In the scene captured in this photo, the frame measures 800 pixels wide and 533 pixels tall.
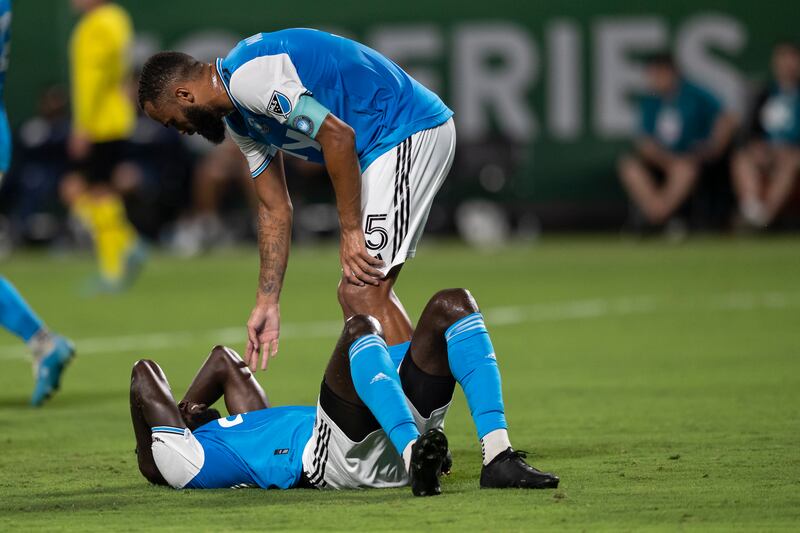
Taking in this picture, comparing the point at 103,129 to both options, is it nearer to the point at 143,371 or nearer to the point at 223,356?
the point at 223,356

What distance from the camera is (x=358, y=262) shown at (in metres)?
5.67

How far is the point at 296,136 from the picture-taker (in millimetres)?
5855

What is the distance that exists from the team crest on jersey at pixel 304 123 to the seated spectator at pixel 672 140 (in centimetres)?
1295

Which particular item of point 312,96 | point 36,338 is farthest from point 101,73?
point 312,96

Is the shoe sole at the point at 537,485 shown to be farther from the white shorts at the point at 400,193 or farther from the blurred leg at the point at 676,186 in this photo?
the blurred leg at the point at 676,186

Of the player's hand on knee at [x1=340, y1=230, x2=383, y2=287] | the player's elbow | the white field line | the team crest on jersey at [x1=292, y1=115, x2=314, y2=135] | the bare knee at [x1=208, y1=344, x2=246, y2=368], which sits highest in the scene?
the team crest on jersey at [x1=292, y1=115, x2=314, y2=135]

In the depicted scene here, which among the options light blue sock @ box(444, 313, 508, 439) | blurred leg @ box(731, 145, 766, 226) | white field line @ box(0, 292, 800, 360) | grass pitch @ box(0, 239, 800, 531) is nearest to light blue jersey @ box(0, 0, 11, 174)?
grass pitch @ box(0, 239, 800, 531)

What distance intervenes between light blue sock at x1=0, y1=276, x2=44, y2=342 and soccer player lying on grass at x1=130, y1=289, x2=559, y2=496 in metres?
2.70

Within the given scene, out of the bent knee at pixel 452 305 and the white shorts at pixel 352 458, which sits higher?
the bent knee at pixel 452 305

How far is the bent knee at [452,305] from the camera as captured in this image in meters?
5.20

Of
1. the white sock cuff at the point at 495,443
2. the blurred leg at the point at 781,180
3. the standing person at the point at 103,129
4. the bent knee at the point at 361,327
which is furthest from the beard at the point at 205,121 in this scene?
the blurred leg at the point at 781,180

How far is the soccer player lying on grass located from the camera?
5.04 metres

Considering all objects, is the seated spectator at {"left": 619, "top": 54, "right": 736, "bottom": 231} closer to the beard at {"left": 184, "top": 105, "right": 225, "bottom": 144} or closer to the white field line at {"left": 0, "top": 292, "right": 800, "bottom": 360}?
the white field line at {"left": 0, "top": 292, "right": 800, "bottom": 360}

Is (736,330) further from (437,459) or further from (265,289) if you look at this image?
(437,459)
